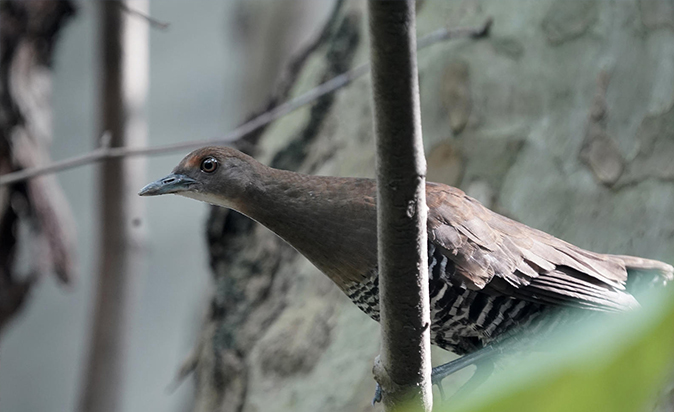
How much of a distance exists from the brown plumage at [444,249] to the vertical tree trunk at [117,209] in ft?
7.97

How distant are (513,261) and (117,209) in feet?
10.5

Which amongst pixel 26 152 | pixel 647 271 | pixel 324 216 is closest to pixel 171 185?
pixel 324 216

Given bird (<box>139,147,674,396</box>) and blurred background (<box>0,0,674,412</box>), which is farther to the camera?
blurred background (<box>0,0,674,412</box>)

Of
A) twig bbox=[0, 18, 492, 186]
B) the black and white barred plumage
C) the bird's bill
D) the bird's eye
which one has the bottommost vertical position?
the black and white barred plumage

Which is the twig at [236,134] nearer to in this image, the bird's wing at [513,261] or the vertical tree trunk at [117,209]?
the vertical tree trunk at [117,209]

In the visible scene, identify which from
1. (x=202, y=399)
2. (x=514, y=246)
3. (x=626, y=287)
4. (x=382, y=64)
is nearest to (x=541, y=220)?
(x=626, y=287)

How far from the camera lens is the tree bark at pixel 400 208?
129cm

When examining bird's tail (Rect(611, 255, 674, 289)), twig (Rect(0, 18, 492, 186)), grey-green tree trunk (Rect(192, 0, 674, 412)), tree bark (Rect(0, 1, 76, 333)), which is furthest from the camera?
tree bark (Rect(0, 1, 76, 333))

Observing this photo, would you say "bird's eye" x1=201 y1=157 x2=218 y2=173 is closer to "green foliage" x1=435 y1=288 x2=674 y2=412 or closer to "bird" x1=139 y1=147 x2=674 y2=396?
"bird" x1=139 y1=147 x2=674 y2=396

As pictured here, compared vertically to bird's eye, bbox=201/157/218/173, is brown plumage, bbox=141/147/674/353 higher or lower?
lower

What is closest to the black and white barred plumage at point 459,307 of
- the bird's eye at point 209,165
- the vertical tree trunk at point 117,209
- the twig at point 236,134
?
the bird's eye at point 209,165

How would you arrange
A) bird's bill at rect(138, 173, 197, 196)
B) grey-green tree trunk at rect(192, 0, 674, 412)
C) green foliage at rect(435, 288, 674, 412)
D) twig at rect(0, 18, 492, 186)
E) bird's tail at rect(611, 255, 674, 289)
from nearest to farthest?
green foliage at rect(435, 288, 674, 412) → bird's bill at rect(138, 173, 197, 196) → bird's tail at rect(611, 255, 674, 289) → twig at rect(0, 18, 492, 186) → grey-green tree trunk at rect(192, 0, 674, 412)

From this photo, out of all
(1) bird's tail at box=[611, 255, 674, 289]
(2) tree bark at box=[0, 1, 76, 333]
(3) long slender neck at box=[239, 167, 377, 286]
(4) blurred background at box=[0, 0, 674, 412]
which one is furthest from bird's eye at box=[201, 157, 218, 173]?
(2) tree bark at box=[0, 1, 76, 333]

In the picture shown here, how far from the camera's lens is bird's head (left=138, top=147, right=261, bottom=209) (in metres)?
2.42
